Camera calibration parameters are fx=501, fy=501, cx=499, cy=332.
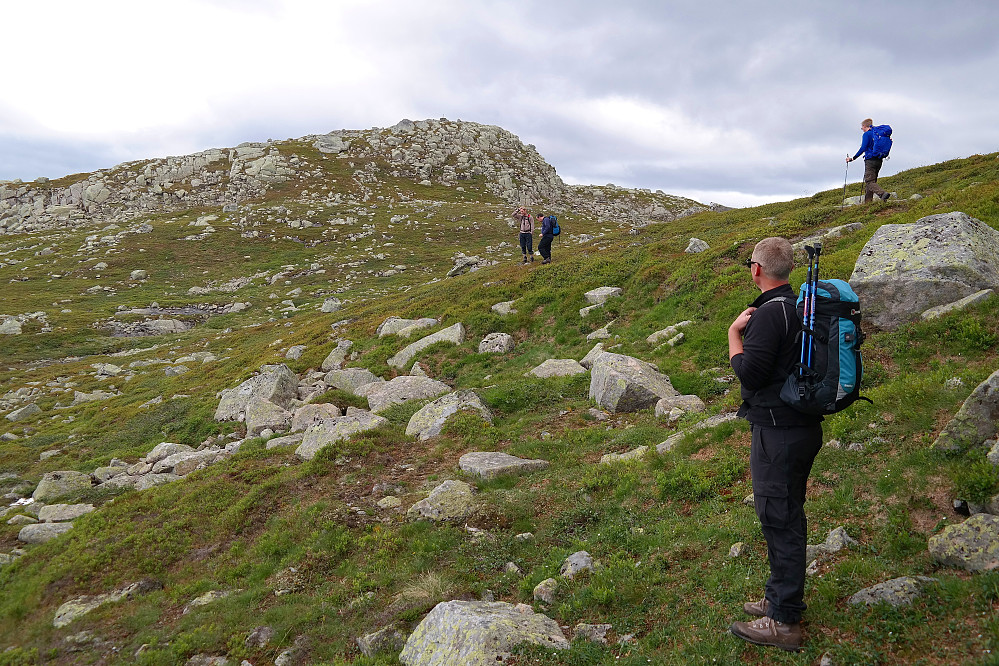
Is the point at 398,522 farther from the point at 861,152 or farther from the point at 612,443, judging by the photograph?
the point at 861,152

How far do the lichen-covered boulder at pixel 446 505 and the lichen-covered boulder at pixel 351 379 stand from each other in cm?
1101

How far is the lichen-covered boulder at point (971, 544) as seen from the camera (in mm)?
5273

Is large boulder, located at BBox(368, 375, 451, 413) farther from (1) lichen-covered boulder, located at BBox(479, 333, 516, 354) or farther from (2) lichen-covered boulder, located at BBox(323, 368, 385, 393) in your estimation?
(1) lichen-covered boulder, located at BBox(479, 333, 516, 354)

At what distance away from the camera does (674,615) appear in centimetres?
644

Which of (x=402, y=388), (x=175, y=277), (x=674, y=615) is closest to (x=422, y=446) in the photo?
(x=402, y=388)

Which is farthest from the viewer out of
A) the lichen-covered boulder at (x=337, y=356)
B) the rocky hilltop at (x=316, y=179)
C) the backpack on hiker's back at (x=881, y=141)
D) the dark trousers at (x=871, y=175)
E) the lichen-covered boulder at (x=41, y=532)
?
the rocky hilltop at (x=316, y=179)

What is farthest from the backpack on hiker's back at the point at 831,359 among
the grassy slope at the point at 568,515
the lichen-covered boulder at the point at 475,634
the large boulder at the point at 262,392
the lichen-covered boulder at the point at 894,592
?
the large boulder at the point at 262,392

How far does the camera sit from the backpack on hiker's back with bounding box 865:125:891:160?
20.5m

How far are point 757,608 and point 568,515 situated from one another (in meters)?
4.32

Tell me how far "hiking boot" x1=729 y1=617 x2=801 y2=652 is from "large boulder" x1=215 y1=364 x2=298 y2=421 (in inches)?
767

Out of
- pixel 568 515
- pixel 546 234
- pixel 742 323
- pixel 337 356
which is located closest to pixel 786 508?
pixel 742 323

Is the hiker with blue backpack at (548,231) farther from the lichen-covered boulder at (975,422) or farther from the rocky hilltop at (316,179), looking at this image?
the rocky hilltop at (316,179)

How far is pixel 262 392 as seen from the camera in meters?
21.7

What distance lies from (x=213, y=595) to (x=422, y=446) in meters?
6.03
